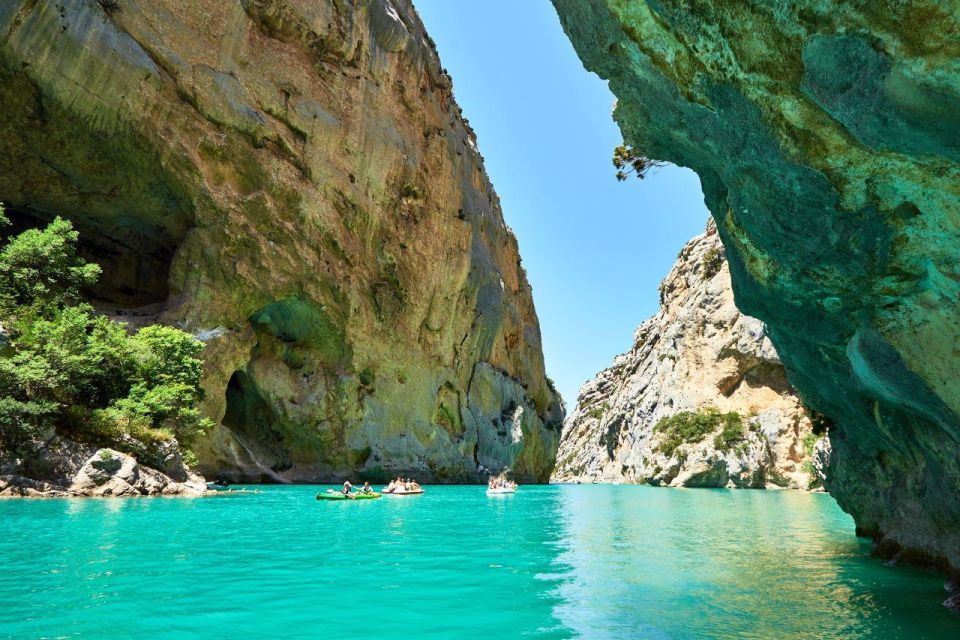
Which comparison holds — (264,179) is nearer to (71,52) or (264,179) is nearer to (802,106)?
(71,52)

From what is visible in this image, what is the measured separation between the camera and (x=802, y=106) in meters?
5.80

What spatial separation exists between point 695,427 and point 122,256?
56954 millimetres

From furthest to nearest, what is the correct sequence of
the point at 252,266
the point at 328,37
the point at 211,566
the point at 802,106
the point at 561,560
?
the point at 328,37 < the point at 252,266 < the point at 561,560 < the point at 211,566 < the point at 802,106

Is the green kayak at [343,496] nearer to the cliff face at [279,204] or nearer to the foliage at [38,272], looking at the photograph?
the cliff face at [279,204]

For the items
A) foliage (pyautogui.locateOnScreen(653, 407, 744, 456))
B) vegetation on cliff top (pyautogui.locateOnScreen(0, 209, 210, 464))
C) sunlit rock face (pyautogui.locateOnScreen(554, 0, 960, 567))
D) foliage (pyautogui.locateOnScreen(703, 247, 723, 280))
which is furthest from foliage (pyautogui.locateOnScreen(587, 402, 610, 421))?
sunlit rock face (pyautogui.locateOnScreen(554, 0, 960, 567))

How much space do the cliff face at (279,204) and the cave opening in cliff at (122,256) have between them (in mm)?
129

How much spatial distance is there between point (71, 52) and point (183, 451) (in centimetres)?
1926

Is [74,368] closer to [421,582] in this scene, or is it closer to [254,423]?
[421,582]

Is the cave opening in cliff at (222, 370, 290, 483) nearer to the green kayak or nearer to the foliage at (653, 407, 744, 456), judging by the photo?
the green kayak

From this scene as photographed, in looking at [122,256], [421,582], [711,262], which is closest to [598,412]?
[711,262]

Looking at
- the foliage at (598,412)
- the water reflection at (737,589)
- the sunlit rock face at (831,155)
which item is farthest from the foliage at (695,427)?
the sunlit rock face at (831,155)

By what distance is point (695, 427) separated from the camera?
68000mm

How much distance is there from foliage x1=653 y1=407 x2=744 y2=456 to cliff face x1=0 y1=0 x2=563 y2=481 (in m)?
25.6

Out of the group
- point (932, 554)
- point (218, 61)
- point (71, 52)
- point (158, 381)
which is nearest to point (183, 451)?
point (158, 381)
